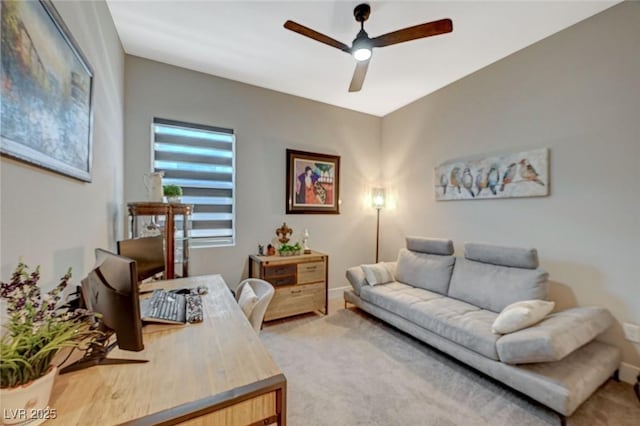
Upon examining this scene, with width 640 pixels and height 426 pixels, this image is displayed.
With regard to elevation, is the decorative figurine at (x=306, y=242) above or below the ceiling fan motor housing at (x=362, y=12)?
below

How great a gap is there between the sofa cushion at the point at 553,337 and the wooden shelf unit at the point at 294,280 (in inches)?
76.0

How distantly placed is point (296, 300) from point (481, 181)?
2494 mm

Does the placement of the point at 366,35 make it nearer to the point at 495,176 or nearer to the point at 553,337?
the point at 495,176

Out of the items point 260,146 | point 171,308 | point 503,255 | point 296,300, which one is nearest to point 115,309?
point 171,308

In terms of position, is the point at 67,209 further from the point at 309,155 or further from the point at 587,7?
the point at 587,7

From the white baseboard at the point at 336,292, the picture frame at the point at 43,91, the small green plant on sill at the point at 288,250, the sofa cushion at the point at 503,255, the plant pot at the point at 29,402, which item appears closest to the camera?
the plant pot at the point at 29,402

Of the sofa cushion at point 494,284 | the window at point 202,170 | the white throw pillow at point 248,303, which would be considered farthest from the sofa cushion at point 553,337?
the window at point 202,170

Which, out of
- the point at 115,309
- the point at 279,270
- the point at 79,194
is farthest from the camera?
the point at 279,270

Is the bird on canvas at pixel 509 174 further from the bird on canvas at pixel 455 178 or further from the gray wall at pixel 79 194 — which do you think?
the gray wall at pixel 79 194

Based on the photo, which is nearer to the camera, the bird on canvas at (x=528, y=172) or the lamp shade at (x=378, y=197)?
→ the bird on canvas at (x=528, y=172)

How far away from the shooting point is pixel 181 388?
2.69ft

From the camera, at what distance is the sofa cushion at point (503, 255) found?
7.64ft

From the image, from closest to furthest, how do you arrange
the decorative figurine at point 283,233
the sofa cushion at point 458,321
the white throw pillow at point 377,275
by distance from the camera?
the sofa cushion at point 458,321 < the white throw pillow at point 377,275 < the decorative figurine at point 283,233

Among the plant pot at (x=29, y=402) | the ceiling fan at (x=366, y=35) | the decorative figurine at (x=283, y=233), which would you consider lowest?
the plant pot at (x=29, y=402)
